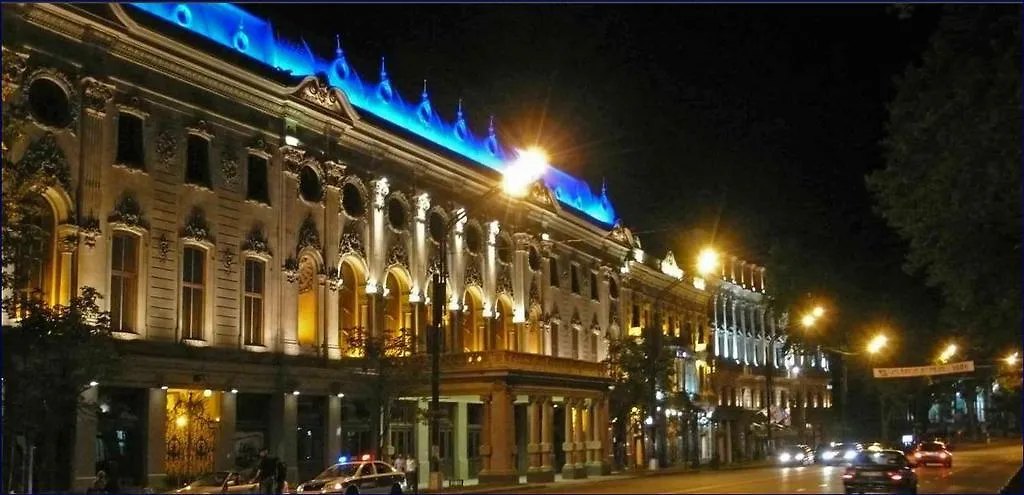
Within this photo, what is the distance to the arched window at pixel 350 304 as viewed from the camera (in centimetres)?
4369

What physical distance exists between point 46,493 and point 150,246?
823 cm

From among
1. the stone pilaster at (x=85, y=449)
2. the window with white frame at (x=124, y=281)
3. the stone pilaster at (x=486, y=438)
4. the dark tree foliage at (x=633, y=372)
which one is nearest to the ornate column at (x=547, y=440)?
the stone pilaster at (x=486, y=438)

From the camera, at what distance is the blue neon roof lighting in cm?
3834

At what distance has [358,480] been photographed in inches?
1272

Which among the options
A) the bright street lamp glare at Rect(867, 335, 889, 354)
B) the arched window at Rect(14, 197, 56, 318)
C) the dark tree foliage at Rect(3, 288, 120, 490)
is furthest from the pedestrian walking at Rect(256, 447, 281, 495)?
the bright street lamp glare at Rect(867, 335, 889, 354)

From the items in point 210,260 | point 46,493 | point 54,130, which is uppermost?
point 54,130

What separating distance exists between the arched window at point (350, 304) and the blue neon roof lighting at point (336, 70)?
21.6 feet

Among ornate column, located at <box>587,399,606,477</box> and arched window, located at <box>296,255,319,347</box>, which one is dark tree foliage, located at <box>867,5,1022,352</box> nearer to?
arched window, located at <box>296,255,319,347</box>

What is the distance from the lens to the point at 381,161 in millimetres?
46594

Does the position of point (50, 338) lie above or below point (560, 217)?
below

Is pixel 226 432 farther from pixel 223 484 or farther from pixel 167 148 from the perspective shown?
pixel 167 148

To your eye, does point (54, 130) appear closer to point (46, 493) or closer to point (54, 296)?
point (54, 296)

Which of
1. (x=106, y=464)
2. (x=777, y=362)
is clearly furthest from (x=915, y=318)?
(x=777, y=362)

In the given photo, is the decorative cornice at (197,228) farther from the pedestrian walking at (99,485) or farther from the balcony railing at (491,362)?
the balcony railing at (491,362)
